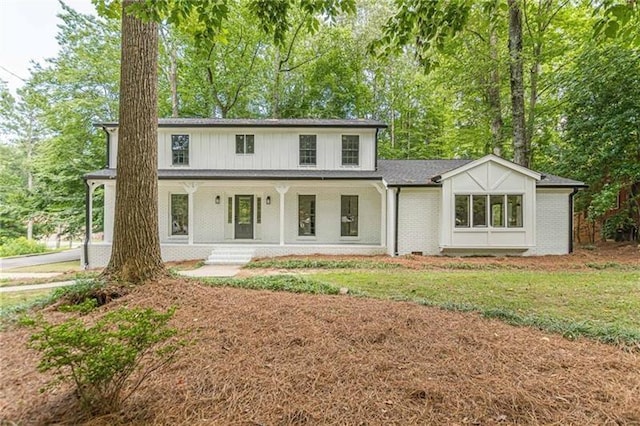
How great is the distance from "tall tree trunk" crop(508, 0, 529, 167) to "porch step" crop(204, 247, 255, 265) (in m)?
12.0

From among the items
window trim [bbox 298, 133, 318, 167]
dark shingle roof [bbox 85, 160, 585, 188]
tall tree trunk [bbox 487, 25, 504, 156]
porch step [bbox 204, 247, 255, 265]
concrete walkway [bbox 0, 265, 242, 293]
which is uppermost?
tall tree trunk [bbox 487, 25, 504, 156]

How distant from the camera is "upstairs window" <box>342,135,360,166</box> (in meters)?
13.6

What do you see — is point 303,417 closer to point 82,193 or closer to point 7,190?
point 82,193

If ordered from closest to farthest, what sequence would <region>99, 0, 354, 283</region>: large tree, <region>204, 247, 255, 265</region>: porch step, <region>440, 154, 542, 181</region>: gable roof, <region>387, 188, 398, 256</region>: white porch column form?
<region>99, 0, 354, 283</region>: large tree, <region>204, 247, 255, 265</region>: porch step, <region>440, 154, 542, 181</region>: gable roof, <region>387, 188, 398, 256</region>: white porch column

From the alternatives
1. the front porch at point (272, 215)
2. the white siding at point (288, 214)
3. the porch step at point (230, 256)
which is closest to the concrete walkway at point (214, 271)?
the porch step at point (230, 256)

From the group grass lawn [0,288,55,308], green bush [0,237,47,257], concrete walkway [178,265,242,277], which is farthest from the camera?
green bush [0,237,47,257]

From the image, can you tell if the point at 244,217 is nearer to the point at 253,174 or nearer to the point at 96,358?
the point at 253,174

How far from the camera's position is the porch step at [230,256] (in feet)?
36.2

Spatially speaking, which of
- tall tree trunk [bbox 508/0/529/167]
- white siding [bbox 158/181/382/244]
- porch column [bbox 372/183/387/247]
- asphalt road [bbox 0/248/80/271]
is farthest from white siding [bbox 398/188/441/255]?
asphalt road [bbox 0/248/80/271]

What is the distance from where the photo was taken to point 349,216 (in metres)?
13.6

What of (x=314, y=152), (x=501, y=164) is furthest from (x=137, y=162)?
(x=501, y=164)

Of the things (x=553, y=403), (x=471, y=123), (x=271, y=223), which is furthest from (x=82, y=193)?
(x=471, y=123)

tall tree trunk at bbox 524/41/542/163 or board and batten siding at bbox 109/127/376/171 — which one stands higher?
tall tree trunk at bbox 524/41/542/163

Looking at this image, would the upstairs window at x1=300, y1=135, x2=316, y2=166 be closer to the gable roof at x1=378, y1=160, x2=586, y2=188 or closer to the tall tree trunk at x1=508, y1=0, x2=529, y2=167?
the gable roof at x1=378, y1=160, x2=586, y2=188
